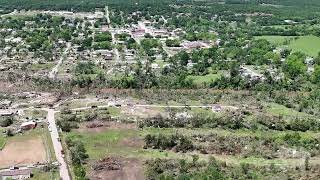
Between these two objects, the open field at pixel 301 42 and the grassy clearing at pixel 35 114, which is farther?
the open field at pixel 301 42

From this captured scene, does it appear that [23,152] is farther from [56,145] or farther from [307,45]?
[307,45]

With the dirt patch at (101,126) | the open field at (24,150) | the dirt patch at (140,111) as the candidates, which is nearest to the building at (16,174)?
the open field at (24,150)

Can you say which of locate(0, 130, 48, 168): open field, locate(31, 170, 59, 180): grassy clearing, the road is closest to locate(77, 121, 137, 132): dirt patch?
locate(0, 130, 48, 168): open field

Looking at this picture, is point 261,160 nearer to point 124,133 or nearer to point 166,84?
point 124,133

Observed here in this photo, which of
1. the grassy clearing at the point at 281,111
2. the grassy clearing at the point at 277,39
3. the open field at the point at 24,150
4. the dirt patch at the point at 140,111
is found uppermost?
the open field at the point at 24,150

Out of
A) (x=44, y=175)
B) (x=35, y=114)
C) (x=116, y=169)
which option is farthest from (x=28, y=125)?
(x=116, y=169)

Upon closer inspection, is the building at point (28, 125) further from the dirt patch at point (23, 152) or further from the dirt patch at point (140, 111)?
the dirt patch at point (140, 111)
